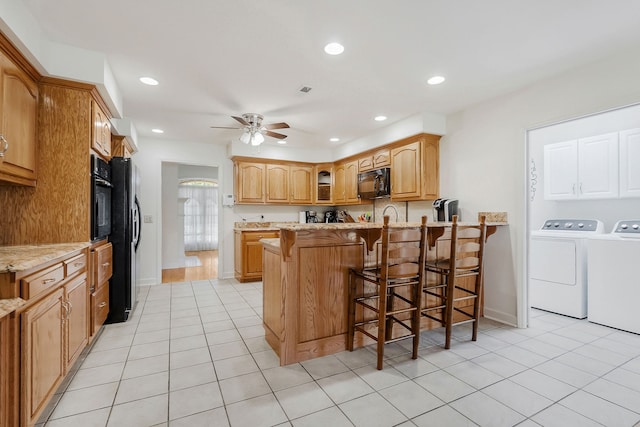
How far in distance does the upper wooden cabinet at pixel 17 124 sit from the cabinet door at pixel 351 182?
4127 millimetres

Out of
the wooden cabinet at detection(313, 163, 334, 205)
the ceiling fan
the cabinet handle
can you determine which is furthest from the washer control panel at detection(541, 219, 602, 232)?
the cabinet handle

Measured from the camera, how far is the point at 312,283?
237cm

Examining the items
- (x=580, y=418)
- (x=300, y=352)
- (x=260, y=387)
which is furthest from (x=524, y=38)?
(x=260, y=387)

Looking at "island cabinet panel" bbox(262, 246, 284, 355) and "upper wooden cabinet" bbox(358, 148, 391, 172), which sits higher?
"upper wooden cabinet" bbox(358, 148, 391, 172)

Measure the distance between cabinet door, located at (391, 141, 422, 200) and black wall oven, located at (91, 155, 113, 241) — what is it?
11.2 feet

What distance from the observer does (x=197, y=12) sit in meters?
1.93

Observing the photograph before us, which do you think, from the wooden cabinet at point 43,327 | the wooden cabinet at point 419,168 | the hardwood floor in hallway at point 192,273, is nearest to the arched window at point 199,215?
the hardwood floor in hallway at point 192,273

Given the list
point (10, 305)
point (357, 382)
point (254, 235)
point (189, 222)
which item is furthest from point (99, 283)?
point (189, 222)

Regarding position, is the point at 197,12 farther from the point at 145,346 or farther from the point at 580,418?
the point at 580,418

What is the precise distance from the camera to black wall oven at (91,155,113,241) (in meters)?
2.45

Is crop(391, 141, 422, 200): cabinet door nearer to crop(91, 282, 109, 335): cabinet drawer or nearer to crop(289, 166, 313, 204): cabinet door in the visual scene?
crop(289, 166, 313, 204): cabinet door

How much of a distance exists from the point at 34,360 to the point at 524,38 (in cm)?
358

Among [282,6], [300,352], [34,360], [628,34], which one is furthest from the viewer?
[300,352]

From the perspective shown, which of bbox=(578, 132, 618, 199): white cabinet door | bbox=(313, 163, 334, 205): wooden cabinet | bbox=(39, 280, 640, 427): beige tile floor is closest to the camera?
bbox=(39, 280, 640, 427): beige tile floor
